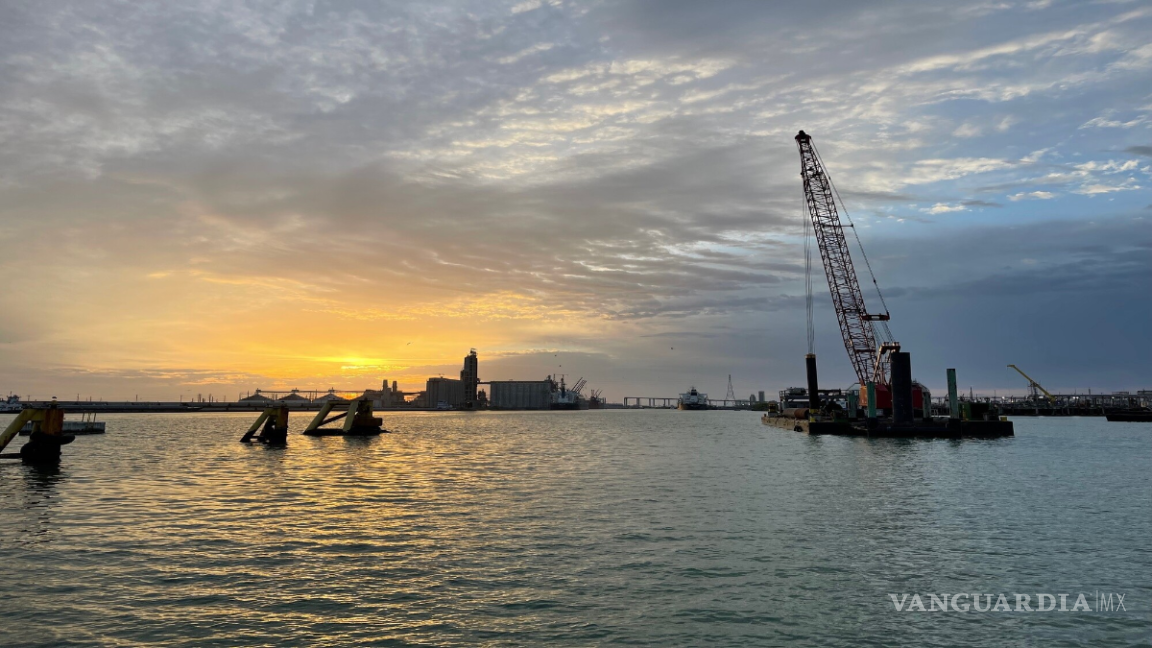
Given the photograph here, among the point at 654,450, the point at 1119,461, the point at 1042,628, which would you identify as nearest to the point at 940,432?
the point at 1119,461

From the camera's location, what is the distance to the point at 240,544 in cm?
2080

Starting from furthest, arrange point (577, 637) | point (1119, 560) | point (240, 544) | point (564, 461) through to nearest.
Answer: point (564, 461) → point (240, 544) → point (1119, 560) → point (577, 637)

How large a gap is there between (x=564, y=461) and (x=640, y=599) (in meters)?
37.1

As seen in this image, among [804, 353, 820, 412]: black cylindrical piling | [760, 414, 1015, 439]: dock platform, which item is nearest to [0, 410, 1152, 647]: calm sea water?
[760, 414, 1015, 439]: dock platform

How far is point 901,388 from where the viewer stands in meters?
87.2

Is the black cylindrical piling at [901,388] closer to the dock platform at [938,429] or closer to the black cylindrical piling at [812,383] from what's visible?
the dock platform at [938,429]

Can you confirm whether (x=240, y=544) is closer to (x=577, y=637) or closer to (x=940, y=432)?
(x=577, y=637)

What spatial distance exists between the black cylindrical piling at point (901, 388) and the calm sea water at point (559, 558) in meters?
47.2

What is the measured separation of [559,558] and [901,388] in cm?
7983

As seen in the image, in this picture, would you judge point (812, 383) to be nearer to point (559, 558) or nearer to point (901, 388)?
point (901, 388)

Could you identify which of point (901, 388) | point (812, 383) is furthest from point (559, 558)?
point (812, 383)

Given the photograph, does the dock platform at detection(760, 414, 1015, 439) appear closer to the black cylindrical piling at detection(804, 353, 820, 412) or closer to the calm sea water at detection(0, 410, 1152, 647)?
the black cylindrical piling at detection(804, 353, 820, 412)

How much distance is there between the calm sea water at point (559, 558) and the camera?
525 inches

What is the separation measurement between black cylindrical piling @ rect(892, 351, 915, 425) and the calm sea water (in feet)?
155
